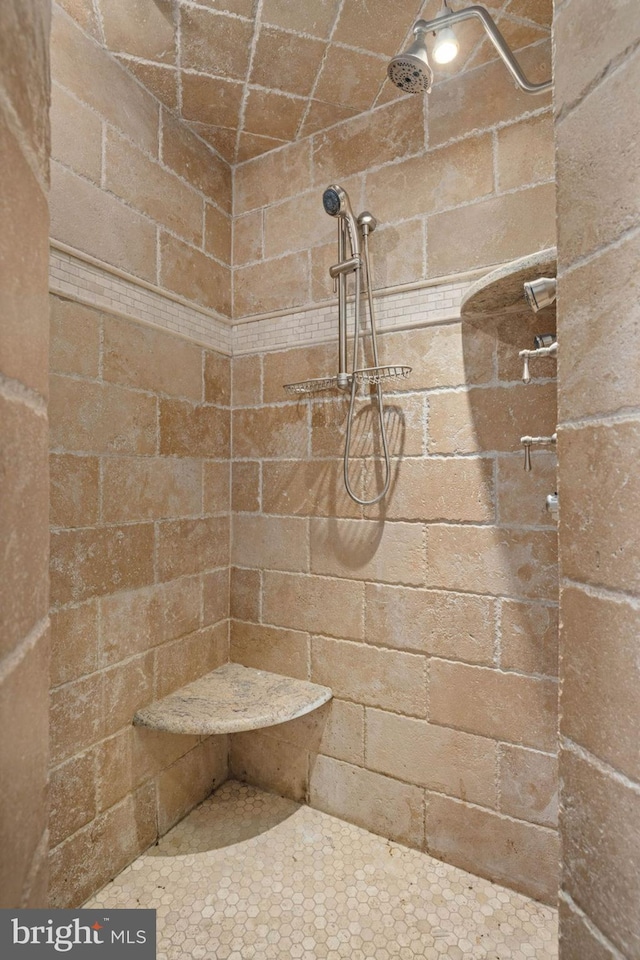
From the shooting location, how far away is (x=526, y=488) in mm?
1485

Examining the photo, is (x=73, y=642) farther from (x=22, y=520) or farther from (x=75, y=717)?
(x=22, y=520)

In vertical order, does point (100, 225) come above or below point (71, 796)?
above

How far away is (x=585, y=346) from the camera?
638 millimetres

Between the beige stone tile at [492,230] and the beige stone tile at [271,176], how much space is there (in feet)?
2.03

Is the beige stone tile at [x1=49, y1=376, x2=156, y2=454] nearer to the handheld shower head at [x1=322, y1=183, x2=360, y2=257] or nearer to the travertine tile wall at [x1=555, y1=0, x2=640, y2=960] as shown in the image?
the handheld shower head at [x1=322, y1=183, x2=360, y2=257]

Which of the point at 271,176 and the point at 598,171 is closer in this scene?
the point at 598,171

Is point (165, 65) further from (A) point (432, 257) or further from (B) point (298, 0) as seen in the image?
(A) point (432, 257)

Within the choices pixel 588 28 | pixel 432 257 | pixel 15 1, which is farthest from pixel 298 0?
pixel 15 1

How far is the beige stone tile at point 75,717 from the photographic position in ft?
4.46

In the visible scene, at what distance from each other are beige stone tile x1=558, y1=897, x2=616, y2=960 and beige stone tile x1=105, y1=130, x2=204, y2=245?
2.07 meters

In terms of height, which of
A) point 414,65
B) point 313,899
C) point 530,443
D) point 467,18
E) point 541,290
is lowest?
point 313,899

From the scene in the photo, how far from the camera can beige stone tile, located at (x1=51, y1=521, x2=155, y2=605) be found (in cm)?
138

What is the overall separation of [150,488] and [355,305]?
98 cm

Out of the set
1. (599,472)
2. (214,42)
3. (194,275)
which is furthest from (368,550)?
(214,42)
